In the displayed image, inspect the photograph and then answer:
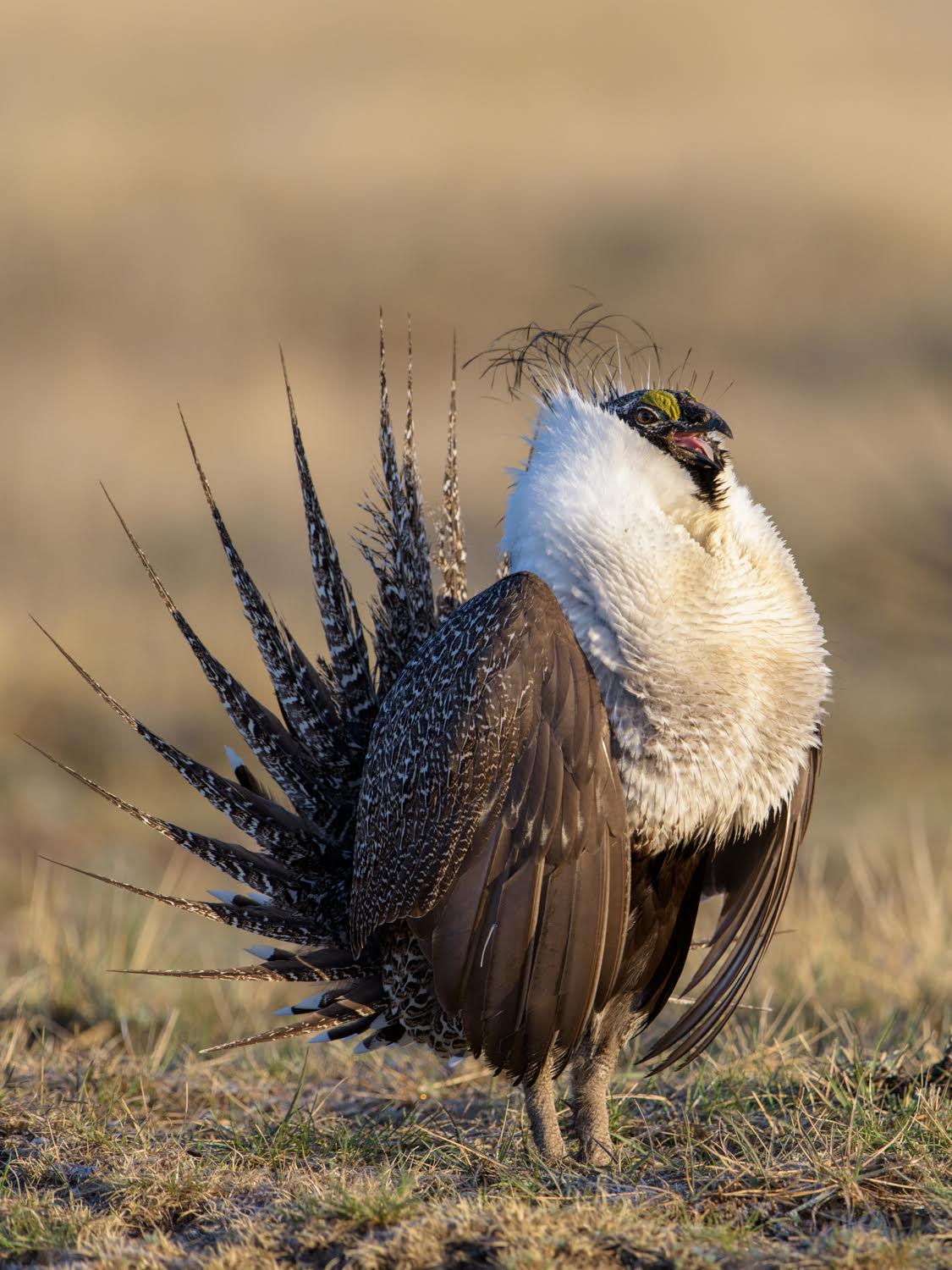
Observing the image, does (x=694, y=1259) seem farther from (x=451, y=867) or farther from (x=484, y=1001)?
(x=451, y=867)

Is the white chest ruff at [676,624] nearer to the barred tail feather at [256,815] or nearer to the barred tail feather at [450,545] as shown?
the barred tail feather at [450,545]

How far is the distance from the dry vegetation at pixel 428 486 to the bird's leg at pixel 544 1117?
0.10 m

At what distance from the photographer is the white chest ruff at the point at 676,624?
9.31 feet

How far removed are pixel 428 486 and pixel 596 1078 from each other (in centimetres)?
837

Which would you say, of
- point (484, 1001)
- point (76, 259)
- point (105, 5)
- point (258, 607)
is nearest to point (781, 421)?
point (76, 259)

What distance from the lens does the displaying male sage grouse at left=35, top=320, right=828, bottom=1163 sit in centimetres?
276

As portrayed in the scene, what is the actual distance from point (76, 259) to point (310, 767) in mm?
15784

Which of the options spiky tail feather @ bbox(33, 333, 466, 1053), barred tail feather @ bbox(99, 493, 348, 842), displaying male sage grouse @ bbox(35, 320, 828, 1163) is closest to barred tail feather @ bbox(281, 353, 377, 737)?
spiky tail feather @ bbox(33, 333, 466, 1053)

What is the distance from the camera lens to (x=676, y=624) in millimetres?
2854

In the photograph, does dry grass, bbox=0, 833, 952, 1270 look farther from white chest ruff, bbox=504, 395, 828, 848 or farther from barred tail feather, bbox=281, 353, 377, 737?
barred tail feather, bbox=281, 353, 377, 737

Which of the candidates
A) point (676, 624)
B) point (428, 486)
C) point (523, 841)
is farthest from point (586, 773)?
point (428, 486)

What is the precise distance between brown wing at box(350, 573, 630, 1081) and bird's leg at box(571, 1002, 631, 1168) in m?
0.31

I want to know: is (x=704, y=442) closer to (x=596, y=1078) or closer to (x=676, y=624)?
(x=676, y=624)

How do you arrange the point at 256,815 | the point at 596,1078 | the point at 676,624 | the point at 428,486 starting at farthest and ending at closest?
the point at 428,486 < the point at 256,815 < the point at 596,1078 < the point at 676,624
